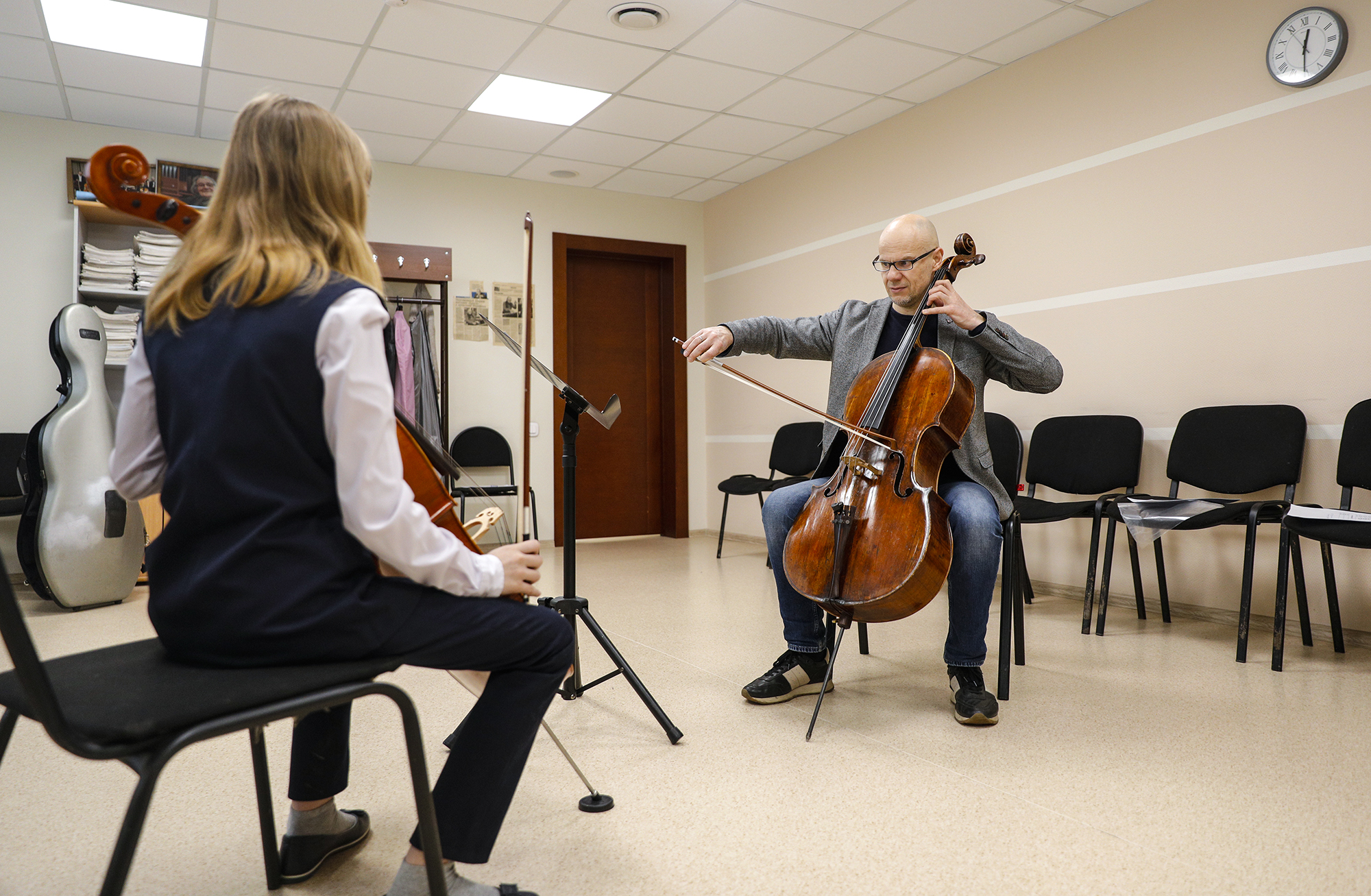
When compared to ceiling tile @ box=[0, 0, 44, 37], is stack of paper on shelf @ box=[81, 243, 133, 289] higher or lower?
lower

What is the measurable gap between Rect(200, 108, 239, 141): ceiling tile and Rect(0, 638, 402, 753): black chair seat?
4135 mm

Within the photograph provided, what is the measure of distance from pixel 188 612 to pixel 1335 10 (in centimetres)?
371

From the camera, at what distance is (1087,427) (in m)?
3.54

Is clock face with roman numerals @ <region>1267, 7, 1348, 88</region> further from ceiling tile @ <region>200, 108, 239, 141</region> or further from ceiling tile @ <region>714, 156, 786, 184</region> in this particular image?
ceiling tile @ <region>200, 108, 239, 141</region>

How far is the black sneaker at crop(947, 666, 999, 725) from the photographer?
6.85ft

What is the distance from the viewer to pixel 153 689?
940 mm

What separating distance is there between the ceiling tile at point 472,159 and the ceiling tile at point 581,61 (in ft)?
3.64

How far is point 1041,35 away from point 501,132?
9.08ft

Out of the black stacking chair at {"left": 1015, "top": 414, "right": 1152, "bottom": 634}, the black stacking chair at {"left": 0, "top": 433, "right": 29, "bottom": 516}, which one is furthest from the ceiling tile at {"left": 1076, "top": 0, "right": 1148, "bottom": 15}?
the black stacking chair at {"left": 0, "top": 433, "right": 29, "bottom": 516}

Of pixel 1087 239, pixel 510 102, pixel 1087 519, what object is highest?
pixel 510 102

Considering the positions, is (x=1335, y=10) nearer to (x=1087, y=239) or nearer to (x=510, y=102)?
(x=1087, y=239)

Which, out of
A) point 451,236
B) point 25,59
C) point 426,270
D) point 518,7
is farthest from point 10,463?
point 518,7

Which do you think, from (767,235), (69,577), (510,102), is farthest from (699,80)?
(69,577)

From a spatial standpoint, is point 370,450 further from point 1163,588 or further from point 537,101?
point 537,101
